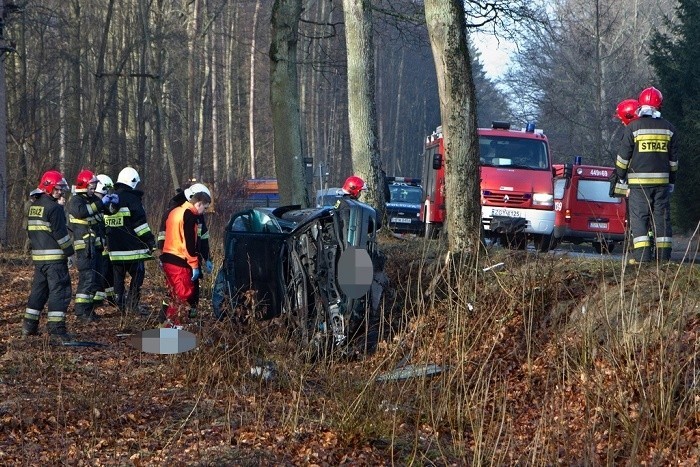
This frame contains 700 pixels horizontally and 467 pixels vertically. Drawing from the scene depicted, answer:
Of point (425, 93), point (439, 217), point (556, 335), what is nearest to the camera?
point (556, 335)

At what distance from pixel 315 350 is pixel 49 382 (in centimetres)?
219

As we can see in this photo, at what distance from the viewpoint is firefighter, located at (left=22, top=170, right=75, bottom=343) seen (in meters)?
10.3

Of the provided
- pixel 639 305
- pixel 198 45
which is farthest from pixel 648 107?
pixel 198 45

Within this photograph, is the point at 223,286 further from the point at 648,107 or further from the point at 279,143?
the point at 279,143

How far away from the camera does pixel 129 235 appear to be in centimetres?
1218

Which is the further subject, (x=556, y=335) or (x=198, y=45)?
(x=198, y=45)

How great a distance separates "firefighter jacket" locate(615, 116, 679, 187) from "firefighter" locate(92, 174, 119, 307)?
5.97 meters

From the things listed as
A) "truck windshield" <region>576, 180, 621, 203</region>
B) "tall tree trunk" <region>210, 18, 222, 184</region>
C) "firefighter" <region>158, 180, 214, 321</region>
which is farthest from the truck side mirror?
"tall tree trunk" <region>210, 18, 222, 184</region>

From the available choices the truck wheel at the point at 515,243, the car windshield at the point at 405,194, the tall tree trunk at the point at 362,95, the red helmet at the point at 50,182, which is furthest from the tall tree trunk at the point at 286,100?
the car windshield at the point at 405,194

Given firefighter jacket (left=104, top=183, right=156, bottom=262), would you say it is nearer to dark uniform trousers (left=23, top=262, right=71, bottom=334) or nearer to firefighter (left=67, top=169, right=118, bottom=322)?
firefighter (left=67, top=169, right=118, bottom=322)

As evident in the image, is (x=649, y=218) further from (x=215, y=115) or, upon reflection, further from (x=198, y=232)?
(x=215, y=115)

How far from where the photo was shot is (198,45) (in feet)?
132

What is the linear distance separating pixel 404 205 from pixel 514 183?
29.8 feet

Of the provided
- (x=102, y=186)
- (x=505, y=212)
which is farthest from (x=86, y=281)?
(x=505, y=212)
